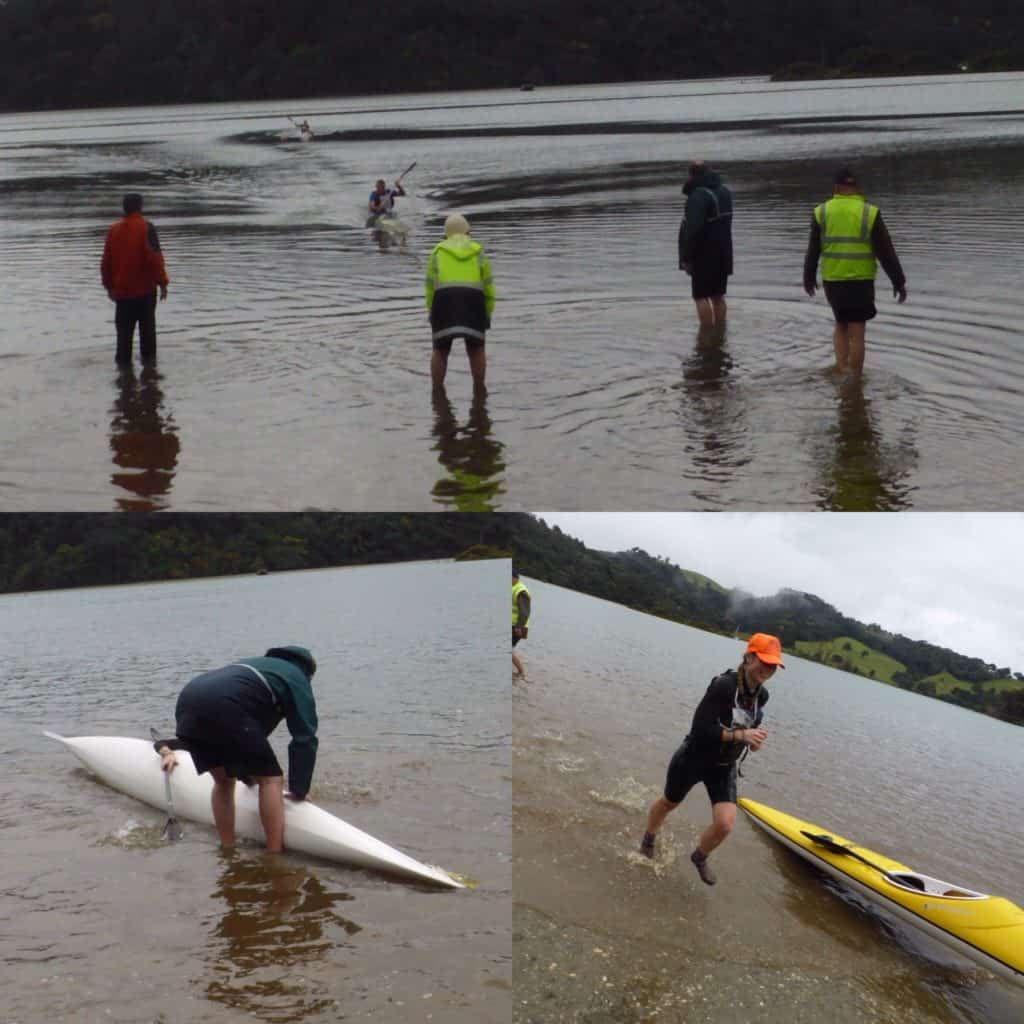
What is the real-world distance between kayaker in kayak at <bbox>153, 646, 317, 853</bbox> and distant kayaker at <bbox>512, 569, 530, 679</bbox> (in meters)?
1.03

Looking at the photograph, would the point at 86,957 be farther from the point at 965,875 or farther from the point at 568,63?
the point at 568,63

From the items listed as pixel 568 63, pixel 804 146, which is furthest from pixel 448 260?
pixel 568 63

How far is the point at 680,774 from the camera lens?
607 centimetres

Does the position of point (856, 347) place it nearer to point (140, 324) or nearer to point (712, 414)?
point (712, 414)

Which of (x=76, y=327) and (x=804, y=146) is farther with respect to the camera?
(x=804, y=146)

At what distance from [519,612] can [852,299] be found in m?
4.93

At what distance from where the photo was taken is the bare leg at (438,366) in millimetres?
10547

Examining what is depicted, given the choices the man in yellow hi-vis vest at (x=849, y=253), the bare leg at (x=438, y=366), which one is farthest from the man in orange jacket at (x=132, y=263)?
the man in yellow hi-vis vest at (x=849, y=253)

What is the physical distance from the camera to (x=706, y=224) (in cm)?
1209

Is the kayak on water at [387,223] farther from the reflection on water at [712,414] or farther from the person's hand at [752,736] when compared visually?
the person's hand at [752,736]

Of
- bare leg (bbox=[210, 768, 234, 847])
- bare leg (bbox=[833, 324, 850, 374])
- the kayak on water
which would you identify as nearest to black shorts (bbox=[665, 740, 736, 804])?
bare leg (bbox=[210, 768, 234, 847])

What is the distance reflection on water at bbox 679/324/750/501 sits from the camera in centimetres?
900

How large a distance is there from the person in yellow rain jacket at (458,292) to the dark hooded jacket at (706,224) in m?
2.52

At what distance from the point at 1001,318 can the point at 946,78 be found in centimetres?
8561
